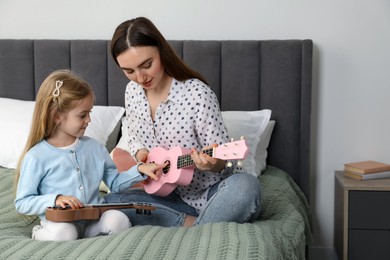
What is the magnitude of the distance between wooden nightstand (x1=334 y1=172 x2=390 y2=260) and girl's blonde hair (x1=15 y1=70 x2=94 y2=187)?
130cm

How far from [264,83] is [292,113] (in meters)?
0.19

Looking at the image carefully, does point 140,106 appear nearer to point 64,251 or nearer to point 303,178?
point 64,251

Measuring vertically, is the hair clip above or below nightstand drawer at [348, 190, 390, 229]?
above

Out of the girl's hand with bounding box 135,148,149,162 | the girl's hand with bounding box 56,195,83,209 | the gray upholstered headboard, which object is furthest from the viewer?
the gray upholstered headboard

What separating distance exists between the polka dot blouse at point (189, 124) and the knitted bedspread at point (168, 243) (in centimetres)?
24

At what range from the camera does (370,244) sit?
2.72m

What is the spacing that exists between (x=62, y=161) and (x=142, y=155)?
340 mm

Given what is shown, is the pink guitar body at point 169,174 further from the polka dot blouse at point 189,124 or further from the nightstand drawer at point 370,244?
the nightstand drawer at point 370,244

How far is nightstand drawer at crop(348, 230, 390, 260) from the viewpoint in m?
2.71

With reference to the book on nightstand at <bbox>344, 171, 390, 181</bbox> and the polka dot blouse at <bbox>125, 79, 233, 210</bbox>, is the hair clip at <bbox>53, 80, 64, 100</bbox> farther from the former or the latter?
the book on nightstand at <bbox>344, 171, 390, 181</bbox>


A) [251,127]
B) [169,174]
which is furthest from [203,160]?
[251,127]

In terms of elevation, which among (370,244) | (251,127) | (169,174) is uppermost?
(251,127)

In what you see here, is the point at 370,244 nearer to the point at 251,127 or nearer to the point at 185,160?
the point at 251,127

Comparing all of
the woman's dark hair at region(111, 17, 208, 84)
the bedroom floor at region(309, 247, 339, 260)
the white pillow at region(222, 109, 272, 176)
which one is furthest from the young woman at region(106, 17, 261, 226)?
the bedroom floor at region(309, 247, 339, 260)
